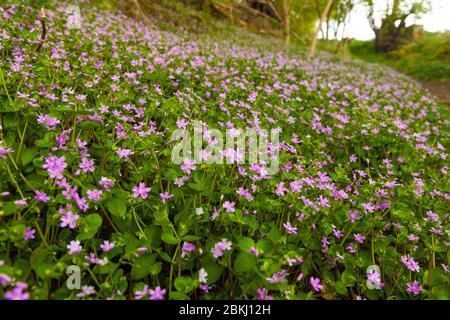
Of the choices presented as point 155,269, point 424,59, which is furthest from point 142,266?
point 424,59

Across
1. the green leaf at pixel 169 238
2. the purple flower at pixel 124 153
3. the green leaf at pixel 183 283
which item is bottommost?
the green leaf at pixel 183 283

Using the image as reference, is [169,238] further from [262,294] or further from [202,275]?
[262,294]

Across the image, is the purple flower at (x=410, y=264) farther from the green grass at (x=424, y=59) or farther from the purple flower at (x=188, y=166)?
the green grass at (x=424, y=59)

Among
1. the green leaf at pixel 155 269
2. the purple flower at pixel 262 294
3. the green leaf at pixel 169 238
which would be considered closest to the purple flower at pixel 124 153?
the green leaf at pixel 169 238

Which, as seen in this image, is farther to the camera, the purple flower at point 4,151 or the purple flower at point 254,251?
the purple flower at point 4,151

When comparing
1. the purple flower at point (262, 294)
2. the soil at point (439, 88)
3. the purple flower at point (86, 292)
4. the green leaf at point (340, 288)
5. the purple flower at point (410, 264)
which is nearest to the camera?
the purple flower at point (86, 292)

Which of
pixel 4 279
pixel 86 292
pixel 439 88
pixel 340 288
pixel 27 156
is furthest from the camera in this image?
pixel 439 88

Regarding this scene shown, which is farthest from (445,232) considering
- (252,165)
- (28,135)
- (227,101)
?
(28,135)

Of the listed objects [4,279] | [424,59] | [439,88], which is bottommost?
[4,279]

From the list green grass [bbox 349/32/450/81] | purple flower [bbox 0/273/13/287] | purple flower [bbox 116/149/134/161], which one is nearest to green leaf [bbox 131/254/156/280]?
purple flower [bbox 0/273/13/287]

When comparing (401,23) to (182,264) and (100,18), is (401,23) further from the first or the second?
(182,264)

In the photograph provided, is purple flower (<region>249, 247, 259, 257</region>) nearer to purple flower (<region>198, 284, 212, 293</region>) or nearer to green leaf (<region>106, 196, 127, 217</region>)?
purple flower (<region>198, 284, 212, 293</region>)

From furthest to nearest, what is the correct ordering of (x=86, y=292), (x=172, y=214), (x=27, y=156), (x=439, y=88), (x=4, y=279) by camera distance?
(x=439, y=88) → (x=172, y=214) → (x=27, y=156) → (x=86, y=292) → (x=4, y=279)
